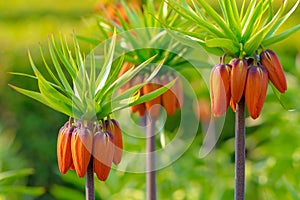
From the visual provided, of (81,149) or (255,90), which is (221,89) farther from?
(81,149)

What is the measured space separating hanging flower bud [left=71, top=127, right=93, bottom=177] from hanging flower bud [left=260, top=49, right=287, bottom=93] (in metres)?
0.37

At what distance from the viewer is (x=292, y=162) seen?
8.80 feet

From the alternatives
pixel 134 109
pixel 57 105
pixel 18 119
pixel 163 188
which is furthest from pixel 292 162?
pixel 18 119

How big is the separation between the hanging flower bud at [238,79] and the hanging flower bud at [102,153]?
0.81ft

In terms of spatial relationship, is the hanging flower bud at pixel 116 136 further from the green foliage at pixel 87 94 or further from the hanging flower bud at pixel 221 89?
the hanging flower bud at pixel 221 89

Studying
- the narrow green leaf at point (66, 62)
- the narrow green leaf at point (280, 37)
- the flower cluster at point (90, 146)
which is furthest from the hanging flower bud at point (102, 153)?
the narrow green leaf at point (280, 37)

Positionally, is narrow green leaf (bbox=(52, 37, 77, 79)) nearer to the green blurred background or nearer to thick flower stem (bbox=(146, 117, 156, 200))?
the green blurred background

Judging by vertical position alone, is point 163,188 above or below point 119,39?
below

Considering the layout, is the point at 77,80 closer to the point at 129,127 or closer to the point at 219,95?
the point at 219,95

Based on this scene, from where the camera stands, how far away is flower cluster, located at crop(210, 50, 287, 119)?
52.9 inches

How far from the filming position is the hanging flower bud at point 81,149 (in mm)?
1285

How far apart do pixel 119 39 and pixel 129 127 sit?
871 millimetres

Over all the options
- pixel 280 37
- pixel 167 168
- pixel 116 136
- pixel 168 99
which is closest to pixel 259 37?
pixel 280 37

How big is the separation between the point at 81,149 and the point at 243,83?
1.08 feet
